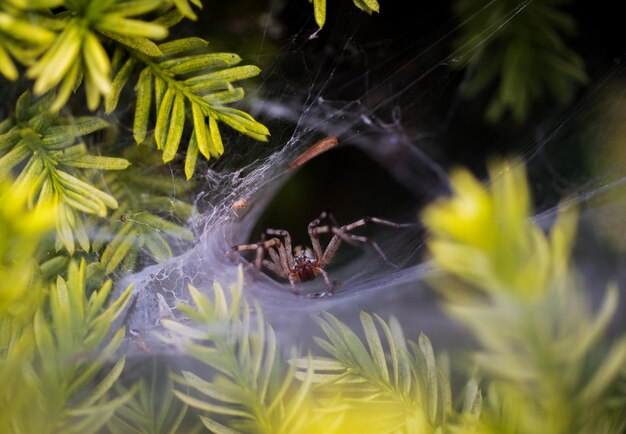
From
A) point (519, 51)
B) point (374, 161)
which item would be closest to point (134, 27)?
point (519, 51)

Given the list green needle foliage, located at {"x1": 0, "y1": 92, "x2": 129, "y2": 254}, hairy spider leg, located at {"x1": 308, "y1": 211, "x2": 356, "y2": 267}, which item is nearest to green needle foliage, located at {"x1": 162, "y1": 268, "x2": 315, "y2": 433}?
green needle foliage, located at {"x1": 0, "y1": 92, "x2": 129, "y2": 254}

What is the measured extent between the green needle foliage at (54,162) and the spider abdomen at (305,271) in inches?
37.1

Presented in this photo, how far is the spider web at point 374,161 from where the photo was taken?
100cm

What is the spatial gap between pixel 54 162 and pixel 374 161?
0.90m

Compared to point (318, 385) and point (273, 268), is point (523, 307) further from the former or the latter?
point (273, 268)

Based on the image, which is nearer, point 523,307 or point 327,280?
point 523,307

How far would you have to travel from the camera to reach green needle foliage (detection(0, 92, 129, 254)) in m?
0.67

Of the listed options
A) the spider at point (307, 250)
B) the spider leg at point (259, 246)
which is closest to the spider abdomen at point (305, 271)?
the spider at point (307, 250)

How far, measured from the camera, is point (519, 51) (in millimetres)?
1066

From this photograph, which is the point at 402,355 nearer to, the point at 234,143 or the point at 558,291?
the point at 558,291

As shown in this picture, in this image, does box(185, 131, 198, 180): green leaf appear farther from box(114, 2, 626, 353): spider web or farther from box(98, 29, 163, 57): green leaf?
box(114, 2, 626, 353): spider web

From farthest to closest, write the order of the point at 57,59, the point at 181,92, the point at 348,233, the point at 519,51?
the point at 348,233
the point at 519,51
the point at 181,92
the point at 57,59

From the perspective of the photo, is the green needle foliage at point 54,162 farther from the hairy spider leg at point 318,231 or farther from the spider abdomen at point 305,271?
the spider abdomen at point 305,271

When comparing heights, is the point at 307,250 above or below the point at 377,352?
above
